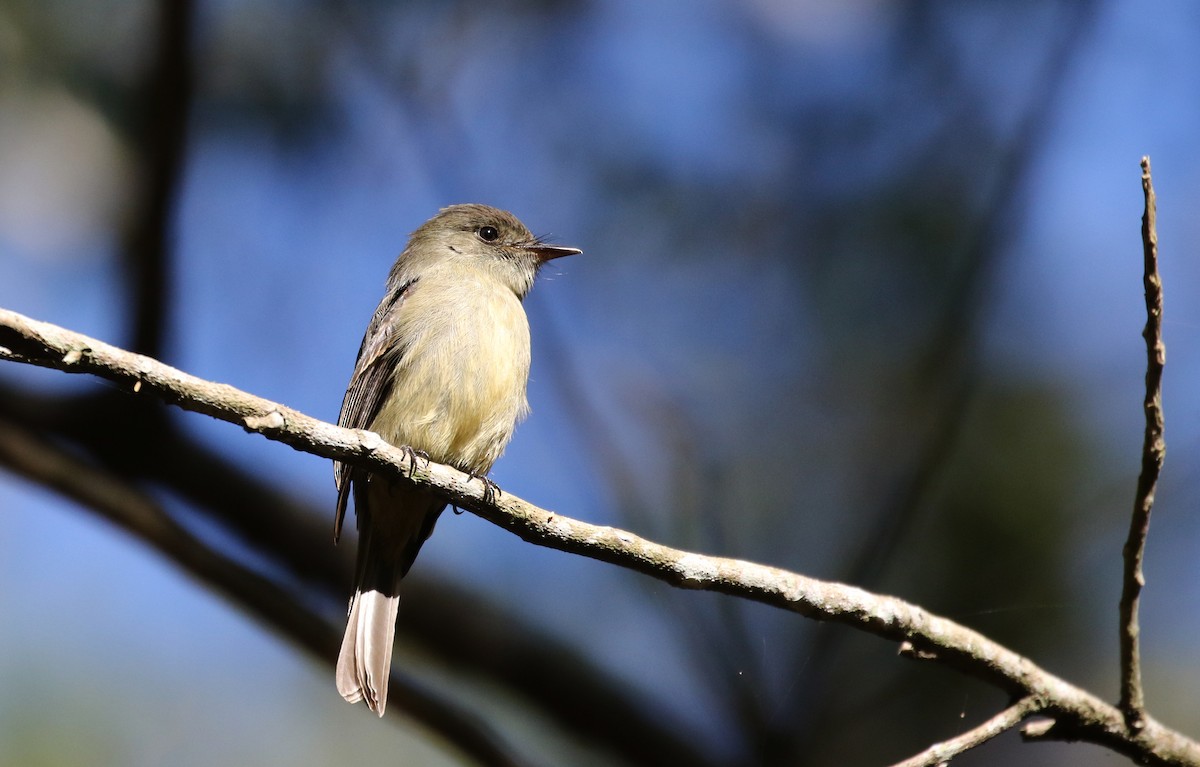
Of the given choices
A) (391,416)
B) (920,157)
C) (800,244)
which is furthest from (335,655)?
(920,157)

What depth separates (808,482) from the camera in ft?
12.9

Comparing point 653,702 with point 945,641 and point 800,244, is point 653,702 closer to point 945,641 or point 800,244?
point 945,641

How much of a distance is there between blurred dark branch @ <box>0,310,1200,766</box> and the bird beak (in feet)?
5.27

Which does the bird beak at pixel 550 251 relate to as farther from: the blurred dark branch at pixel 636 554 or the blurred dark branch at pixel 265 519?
the blurred dark branch at pixel 636 554

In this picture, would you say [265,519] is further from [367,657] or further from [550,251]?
[550,251]

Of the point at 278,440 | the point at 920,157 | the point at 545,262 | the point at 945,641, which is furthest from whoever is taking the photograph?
the point at 545,262

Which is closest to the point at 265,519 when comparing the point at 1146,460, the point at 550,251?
the point at 550,251

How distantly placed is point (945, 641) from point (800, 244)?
5.59ft

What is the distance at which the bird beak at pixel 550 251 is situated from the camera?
14.0 ft

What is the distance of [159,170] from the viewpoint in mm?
3896

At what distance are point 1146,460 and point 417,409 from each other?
2.23 m

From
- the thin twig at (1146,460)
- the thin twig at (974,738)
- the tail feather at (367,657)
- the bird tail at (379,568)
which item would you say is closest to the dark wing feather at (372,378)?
the bird tail at (379,568)

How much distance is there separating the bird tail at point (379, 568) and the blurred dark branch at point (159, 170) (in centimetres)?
94

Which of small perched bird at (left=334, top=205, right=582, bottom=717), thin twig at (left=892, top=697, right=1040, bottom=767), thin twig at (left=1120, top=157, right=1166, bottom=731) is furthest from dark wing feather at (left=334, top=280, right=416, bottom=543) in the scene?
thin twig at (left=1120, top=157, right=1166, bottom=731)
